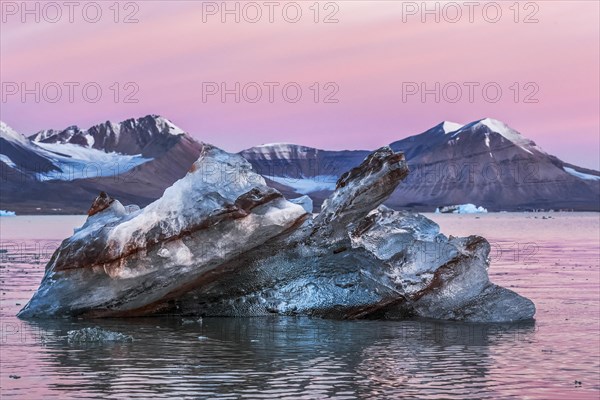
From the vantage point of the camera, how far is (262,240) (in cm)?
3161

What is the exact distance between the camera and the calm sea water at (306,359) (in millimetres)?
21500

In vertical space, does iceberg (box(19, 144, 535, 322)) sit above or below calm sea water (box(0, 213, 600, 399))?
above

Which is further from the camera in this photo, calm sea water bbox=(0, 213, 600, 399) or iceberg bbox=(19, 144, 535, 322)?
iceberg bbox=(19, 144, 535, 322)

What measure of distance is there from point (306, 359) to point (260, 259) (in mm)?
8061

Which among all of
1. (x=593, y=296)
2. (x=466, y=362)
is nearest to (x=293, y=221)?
(x=466, y=362)

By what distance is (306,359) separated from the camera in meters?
25.3

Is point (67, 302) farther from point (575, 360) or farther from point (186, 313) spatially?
point (575, 360)

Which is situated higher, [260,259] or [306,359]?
[260,259]

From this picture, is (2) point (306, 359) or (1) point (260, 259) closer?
(2) point (306, 359)

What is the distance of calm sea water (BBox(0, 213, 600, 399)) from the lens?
21.5 meters

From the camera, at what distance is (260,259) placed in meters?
33.1

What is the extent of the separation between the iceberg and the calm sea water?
32.1 inches

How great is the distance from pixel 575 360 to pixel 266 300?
1076cm

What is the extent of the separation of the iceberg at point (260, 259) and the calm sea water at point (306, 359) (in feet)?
2.68
